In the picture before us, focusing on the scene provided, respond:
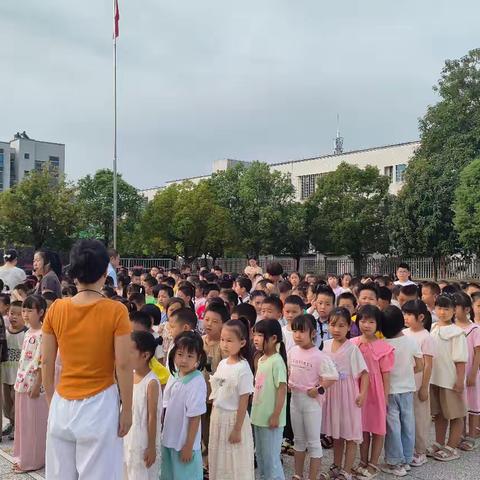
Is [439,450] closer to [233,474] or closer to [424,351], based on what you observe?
[424,351]

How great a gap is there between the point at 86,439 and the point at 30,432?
2.09 m

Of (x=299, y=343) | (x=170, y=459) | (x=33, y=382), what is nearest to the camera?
(x=170, y=459)

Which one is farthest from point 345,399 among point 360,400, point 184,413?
point 184,413

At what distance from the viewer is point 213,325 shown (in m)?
4.48

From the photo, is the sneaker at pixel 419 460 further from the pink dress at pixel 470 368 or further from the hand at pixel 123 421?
the hand at pixel 123 421

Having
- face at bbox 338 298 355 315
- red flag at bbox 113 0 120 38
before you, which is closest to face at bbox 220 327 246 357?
face at bbox 338 298 355 315

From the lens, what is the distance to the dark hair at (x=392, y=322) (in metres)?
4.54

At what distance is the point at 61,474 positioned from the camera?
2791 millimetres

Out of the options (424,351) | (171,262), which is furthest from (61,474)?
(171,262)

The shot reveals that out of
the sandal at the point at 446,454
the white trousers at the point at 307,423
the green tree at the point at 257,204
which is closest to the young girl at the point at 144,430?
the white trousers at the point at 307,423

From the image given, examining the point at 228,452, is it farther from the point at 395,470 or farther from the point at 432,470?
the point at 432,470

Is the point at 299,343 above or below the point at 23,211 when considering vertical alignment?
below

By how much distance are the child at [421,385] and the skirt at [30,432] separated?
2986 millimetres

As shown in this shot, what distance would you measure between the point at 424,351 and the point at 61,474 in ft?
10.2
